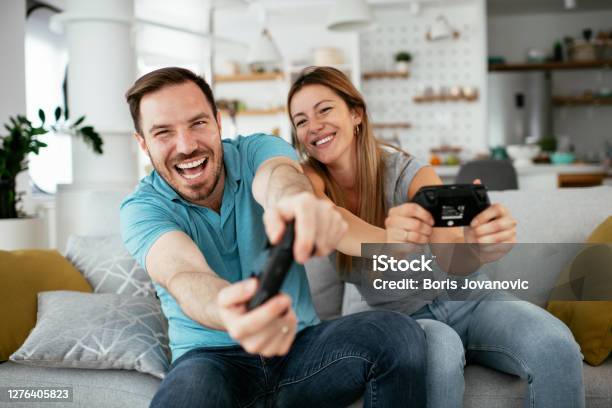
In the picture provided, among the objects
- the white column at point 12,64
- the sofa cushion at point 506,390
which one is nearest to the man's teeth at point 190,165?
the sofa cushion at point 506,390

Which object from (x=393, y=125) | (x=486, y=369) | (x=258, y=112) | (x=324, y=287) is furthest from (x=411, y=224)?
(x=258, y=112)

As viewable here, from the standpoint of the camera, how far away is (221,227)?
1.52m

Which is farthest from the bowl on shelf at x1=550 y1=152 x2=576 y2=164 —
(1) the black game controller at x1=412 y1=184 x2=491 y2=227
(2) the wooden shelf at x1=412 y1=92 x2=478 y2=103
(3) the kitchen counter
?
(1) the black game controller at x1=412 y1=184 x2=491 y2=227

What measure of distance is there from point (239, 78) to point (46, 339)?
6.13 meters

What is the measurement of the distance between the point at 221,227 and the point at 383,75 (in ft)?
20.1

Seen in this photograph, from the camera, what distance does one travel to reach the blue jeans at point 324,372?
129cm

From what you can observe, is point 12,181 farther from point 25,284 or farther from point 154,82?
point 154,82

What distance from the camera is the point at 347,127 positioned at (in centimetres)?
177

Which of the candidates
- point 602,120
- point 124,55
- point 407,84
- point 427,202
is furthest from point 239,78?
point 427,202

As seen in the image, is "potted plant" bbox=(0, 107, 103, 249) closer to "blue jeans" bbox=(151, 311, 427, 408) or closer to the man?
the man

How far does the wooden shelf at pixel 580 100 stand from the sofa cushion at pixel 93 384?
278 inches

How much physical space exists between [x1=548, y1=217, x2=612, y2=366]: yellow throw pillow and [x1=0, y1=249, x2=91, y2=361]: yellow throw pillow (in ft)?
5.22

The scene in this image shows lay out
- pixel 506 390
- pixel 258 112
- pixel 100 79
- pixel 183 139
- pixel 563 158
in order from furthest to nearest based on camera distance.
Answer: pixel 258 112
pixel 563 158
pixel 100 79
pixel 506 390
pixel 183 139

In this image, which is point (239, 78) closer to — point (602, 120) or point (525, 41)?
point (525, 41)
